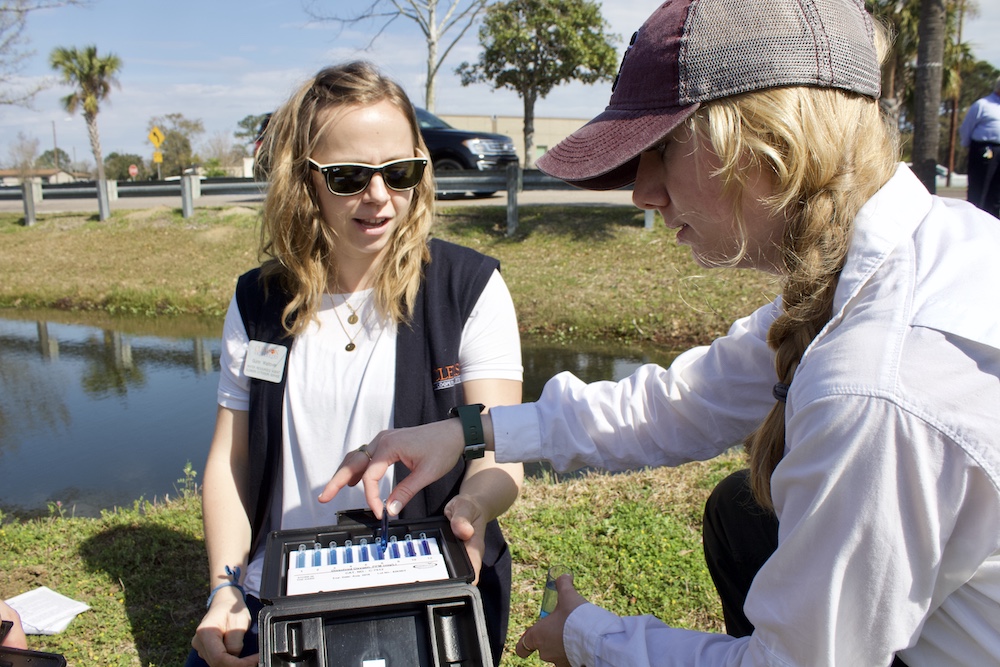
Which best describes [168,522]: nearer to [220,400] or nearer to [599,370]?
[220,400]

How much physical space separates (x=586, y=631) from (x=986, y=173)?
7.45 meters

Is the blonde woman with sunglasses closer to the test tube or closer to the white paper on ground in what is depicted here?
the test tube

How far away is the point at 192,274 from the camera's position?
11211mm

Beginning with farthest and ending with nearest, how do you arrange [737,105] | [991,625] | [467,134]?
[467,134], [737,105], [991,625]

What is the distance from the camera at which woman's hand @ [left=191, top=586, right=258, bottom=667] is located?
198 centimetres

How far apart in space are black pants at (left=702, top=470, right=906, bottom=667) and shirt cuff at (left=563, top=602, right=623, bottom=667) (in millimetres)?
529

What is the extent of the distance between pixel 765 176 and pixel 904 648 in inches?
30.8

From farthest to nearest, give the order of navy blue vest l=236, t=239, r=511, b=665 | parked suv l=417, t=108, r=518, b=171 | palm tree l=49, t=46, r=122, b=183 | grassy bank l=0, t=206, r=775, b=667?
palm tree l=49, t=46, r=122, b=183, parked suv l=417, t=108, r=518, b=171, grassy bank l=0, t=206, r=775, b=667, navy blue vest l=236, t=239, r=511, b=665

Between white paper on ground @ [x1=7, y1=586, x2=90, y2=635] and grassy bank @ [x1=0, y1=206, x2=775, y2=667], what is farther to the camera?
grassy bank @ [x1=0, y1=206, x2=775, y2=667]

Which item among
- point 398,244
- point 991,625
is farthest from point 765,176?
point 398,244

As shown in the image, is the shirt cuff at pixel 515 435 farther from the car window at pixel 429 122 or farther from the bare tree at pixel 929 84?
the car window at pixel 429 122

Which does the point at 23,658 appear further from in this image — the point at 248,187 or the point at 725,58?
the point at 248,187

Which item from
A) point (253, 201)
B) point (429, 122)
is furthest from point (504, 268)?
point (253, 201)

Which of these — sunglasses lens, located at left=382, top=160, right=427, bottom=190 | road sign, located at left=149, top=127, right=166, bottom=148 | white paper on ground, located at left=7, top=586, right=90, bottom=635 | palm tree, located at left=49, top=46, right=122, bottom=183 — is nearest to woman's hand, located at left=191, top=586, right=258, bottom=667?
white paper on ground, located at left=7, top=586, right=90, bottom=635
